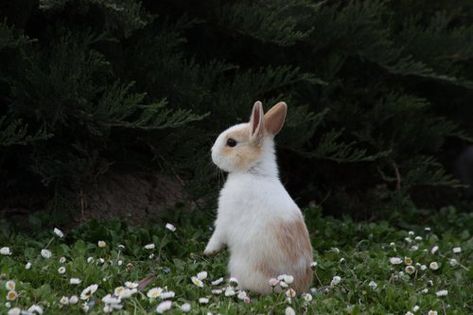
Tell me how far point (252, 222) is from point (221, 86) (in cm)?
236

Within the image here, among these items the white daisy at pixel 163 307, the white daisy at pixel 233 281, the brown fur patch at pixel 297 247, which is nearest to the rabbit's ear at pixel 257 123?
the brown fur patch at pixel 297 247

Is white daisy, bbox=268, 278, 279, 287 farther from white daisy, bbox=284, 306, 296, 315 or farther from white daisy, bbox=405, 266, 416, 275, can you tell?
white daisy, bbox=405, 266, 416, 275

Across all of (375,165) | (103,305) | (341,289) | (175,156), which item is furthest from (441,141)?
(103,305)

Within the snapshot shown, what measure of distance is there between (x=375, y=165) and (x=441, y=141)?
63 centimetres

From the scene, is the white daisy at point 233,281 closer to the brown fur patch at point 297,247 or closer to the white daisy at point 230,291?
the white daisy at point 230,291

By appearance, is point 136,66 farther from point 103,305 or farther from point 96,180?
point 103,305

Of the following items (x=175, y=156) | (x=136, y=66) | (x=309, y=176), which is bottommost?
(x=309, y=176)

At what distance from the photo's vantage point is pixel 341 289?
4.53 meters

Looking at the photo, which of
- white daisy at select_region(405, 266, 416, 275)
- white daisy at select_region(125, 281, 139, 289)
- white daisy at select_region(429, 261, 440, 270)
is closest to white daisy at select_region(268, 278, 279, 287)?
white daisy at select_region(125, 281, 139, 289)

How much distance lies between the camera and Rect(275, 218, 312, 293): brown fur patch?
161 inches

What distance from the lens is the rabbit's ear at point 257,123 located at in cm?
419

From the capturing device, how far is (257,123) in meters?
4.22

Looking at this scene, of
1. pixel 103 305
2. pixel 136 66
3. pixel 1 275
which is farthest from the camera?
pixel 136 66

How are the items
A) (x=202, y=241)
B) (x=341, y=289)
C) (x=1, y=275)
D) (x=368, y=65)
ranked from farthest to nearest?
(x=368, y=65), (x=202, y=241), (x=341, y=289), (x=1, y=275)
